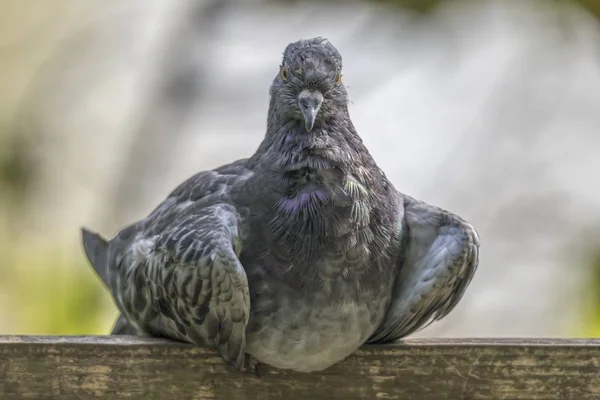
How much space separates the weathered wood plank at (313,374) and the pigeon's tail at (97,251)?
728 millimetres

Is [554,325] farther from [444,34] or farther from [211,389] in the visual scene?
[211,389]

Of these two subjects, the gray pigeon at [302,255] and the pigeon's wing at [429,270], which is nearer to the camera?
the gray pigeon at [302,255]

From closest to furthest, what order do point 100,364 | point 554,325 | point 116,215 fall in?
point 100,364 < point 554,325 < point 116,215

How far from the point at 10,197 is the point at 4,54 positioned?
90 centimetres

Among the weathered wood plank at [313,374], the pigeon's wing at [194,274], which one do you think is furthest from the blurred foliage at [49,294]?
the weathered wood plank at [313,374]

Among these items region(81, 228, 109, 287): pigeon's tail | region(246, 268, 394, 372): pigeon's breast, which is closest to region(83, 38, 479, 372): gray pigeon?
region(246, 268, 394, 372): pigeon's breast

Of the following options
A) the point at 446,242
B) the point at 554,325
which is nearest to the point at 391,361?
the point at 446,242

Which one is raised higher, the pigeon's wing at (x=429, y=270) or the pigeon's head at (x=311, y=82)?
the pigeon's head at (x=311, y=82)

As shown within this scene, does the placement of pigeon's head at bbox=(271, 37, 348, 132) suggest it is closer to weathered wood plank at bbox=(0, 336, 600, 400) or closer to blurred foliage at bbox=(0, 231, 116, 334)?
weathered wood plank at bbox=(0, 336, 600, 400)

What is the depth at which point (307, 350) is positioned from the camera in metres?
3.14

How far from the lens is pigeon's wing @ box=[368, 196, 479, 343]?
3.34 metres

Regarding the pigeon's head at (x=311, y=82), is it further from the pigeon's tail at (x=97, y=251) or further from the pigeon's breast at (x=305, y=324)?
the pigeon's tail at (x=97, y=251)

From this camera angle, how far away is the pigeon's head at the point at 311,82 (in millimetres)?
3188

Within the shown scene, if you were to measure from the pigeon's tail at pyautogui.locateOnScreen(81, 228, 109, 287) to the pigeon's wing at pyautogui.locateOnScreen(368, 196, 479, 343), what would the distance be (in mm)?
1168
